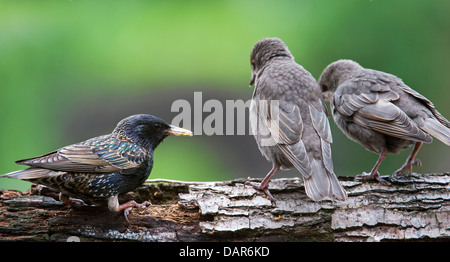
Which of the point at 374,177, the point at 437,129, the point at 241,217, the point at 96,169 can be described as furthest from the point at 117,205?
the point at 437,129

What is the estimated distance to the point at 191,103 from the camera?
5.85 m

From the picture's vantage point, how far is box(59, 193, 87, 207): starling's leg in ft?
12.1

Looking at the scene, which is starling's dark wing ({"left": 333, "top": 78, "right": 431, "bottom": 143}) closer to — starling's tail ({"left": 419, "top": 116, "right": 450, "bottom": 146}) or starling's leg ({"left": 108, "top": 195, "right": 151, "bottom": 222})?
starling's tail ({"left": 419, "top": 116, "right": 450, "bottom": 146})

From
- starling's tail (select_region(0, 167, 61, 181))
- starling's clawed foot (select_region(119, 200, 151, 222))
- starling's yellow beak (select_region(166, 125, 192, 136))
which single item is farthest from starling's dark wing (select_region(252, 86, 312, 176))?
starling's tail (select_region(0, 167, 61, 181))

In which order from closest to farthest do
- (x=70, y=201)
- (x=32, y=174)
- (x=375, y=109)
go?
(x=32, y=174) < (x=70, y=201) < (x=375, y=109)

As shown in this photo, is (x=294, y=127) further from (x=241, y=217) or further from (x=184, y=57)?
(x=184, y=57)

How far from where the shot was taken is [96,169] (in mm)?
3619

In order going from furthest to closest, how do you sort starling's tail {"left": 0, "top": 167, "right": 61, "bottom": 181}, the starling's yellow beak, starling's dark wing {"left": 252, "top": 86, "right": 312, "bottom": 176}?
the starling's yellow beak < starling's dark wing {"left": 252, "top": 86, "right": 312, "bottom": 176} < starling's tail {"left": 0, "top": 167, "right": 61, "bottom": 181}

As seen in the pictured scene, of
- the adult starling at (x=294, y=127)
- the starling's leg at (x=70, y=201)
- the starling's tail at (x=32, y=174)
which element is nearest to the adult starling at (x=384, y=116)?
the adult starling at (x=294, y=127)

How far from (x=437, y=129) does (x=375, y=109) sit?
1.90 ft

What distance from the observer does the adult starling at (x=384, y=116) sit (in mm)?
4227

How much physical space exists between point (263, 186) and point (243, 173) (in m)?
1.68

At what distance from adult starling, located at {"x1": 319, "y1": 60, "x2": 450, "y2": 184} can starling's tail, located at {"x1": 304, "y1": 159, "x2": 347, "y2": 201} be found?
0.72 m
